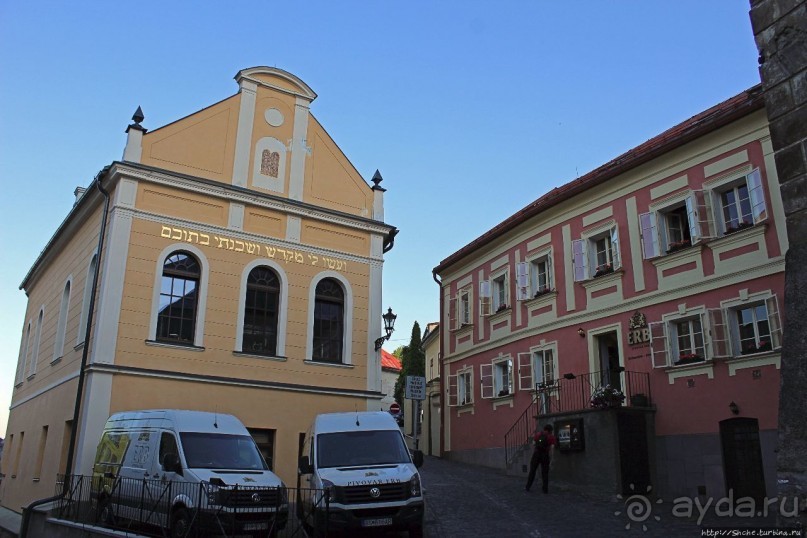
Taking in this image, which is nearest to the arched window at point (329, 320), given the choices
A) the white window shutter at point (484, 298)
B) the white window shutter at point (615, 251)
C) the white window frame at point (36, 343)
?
the white window shutter at point (484, 298)

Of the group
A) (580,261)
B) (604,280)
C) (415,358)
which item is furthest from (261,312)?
(415,358)

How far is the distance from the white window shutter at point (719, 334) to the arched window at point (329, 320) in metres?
10.2

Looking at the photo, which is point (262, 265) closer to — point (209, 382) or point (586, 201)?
point (209, 382)

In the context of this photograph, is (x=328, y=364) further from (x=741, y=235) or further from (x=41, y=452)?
(x=741, y=235)

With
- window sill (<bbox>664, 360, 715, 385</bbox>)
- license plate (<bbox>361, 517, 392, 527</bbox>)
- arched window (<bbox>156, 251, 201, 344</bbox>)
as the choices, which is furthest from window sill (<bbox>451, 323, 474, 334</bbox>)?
license plate (<bbox>361, 517, 392, 527</bbox>)

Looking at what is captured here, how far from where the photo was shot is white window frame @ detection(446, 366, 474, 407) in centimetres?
2656

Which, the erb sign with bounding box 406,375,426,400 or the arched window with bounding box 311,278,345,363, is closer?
the erb sign with bounding box 406,375,426,400

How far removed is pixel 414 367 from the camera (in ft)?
163

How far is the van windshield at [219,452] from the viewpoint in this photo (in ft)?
40.3

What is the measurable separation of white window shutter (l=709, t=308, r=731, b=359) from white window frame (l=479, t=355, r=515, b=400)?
841 cm

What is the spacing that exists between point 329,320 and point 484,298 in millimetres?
7404

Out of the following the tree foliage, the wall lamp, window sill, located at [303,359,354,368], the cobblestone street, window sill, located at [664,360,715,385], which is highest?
the tree foliage

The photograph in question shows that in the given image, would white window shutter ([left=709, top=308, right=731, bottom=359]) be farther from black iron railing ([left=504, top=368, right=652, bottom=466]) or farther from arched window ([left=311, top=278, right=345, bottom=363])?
arched window ([left=311, top=278, right=345, bottom=363])

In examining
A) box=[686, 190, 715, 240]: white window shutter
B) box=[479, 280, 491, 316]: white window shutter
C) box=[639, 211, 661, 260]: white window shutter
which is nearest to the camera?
box=[686, 190, 715, 240]: white window shutter
